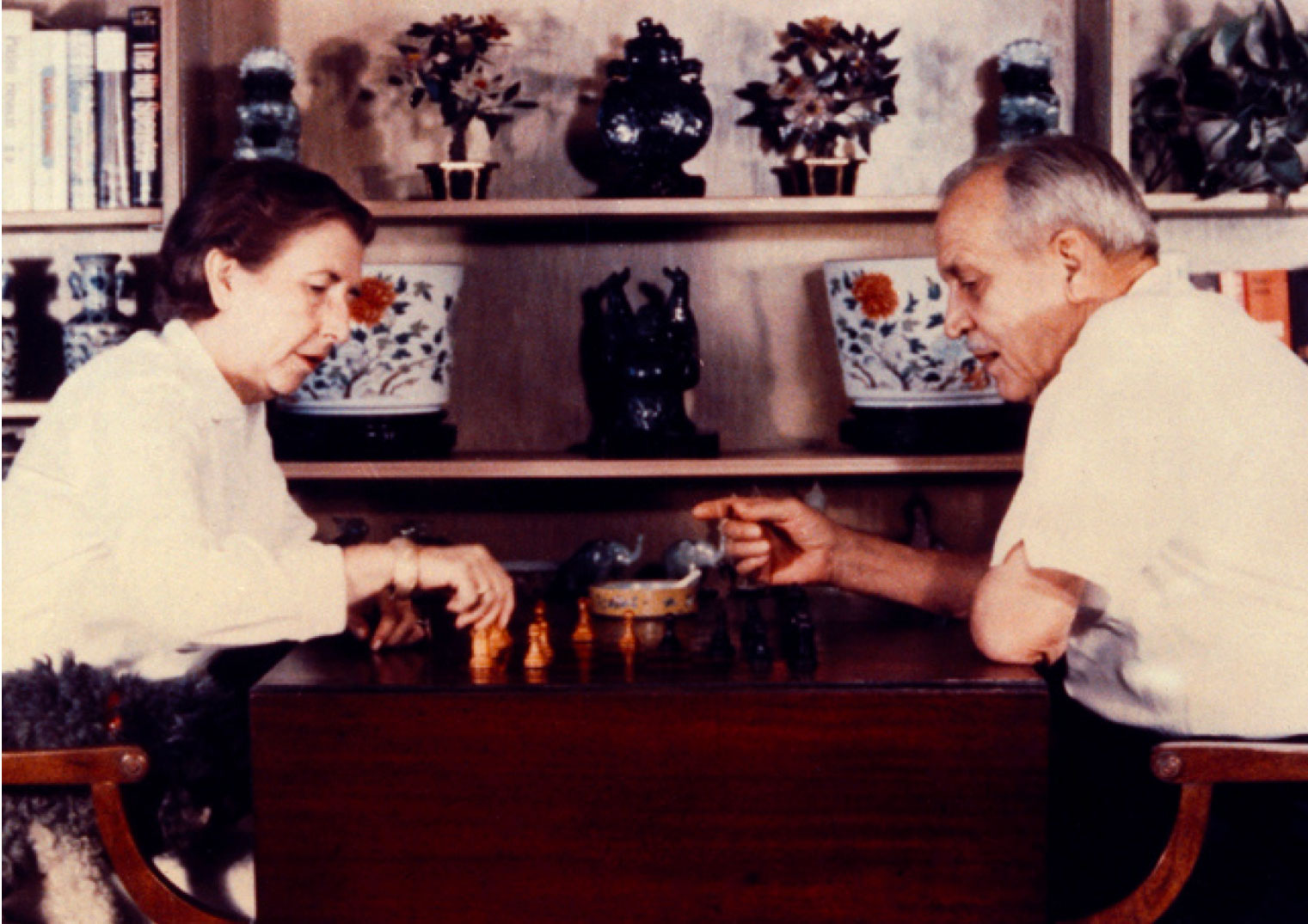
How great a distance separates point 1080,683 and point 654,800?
0.61 metres

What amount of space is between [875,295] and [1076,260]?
628mm

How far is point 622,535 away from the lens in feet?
9.34

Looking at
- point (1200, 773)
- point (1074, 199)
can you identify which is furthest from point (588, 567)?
point (1200, 773)

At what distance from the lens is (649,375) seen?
2.51 meters

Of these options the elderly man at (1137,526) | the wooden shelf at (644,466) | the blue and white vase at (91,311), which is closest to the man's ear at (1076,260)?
the elderly man at (1137,526)

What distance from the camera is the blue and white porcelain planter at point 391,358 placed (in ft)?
8.08

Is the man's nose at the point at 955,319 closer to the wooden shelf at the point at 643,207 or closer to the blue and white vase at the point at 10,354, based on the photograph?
the wooden shelf at the point at 643,207

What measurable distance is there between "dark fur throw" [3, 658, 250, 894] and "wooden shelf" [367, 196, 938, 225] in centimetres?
94

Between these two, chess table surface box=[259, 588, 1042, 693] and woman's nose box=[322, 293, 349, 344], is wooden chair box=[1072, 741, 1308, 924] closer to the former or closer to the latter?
chess table surface box=[259, 588, 1042, 693]

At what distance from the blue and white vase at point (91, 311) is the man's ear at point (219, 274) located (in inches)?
23.2

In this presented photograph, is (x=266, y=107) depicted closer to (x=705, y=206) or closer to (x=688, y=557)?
(x=705, y=206)

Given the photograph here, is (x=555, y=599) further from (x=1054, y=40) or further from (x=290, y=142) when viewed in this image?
(x=1054, y=40)

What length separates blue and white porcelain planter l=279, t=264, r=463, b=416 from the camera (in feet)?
8.08

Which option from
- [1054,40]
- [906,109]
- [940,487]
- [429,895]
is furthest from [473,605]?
[1054,40]
